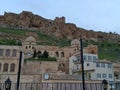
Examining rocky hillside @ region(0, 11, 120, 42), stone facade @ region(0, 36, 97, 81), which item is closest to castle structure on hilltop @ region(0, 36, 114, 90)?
stone facade @ region(0, 36, 97, 81)

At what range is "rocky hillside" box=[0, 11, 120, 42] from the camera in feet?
397

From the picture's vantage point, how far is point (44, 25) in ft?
422

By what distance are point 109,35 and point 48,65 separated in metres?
102

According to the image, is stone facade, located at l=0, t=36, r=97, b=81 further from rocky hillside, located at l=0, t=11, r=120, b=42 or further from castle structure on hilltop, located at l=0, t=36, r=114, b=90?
rocky hillside, located at l=0, t=11, r=120, b=42

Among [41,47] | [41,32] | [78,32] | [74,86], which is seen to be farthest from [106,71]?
[78,32]

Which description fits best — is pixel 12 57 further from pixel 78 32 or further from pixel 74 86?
pixel 78 32

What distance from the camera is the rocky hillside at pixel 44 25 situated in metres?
121

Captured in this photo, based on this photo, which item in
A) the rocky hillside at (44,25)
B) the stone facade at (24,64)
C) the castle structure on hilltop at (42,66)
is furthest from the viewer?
the rocky hillside at (44,25)

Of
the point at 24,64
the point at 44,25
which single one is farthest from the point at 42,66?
the point at 44,25

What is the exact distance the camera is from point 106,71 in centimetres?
4619

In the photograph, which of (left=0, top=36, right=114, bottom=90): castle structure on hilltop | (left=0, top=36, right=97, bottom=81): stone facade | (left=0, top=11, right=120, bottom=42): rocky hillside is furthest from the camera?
(left=0, top=11, right=120, bottom=42): rocky hillside

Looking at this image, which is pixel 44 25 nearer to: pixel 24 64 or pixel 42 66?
pixel 42 66

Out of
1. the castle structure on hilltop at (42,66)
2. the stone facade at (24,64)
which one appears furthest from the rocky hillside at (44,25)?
the castle structure on hilltop at (42,66)

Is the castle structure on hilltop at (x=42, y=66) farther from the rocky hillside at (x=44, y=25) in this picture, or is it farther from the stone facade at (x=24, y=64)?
the rocky hillside at (x=44, y=25)
